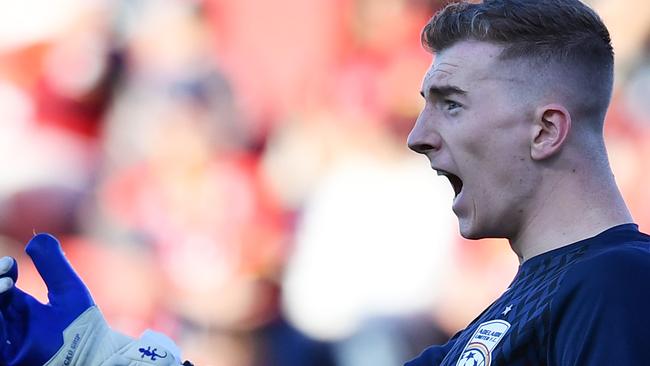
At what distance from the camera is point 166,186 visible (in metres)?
3.53

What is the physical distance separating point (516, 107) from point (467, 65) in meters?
0.10

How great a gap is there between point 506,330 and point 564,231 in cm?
17

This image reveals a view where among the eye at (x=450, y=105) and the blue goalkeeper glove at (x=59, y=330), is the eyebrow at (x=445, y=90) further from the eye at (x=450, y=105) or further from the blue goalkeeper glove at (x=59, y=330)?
the blue goalkeeper glove at (x=59, y=330)

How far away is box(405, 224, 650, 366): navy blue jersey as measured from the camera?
1.14 meters

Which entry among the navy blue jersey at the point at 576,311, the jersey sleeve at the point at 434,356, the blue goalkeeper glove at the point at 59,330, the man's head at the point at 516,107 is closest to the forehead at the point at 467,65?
the man's head at the point at 516,107

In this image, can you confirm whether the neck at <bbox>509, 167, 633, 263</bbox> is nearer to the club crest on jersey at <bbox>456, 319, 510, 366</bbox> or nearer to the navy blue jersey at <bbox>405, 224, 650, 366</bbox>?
the navy blue jersey at <bbox>405, 224, 650, 366</bbox>

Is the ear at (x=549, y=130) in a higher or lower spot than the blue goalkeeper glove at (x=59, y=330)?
higher

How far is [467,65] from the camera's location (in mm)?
1442

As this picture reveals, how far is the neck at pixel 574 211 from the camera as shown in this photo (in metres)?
1.35

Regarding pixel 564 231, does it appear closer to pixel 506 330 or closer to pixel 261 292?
pixel 506 330

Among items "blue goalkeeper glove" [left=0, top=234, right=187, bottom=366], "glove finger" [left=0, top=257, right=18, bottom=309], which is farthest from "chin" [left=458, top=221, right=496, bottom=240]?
"glove finger" [left=0, top=257, right=18, bottom=309]

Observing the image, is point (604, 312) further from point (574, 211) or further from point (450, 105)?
point (450, 105)

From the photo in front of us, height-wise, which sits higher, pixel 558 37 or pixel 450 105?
pixel 558 37

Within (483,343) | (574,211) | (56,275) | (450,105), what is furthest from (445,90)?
(56,275)
